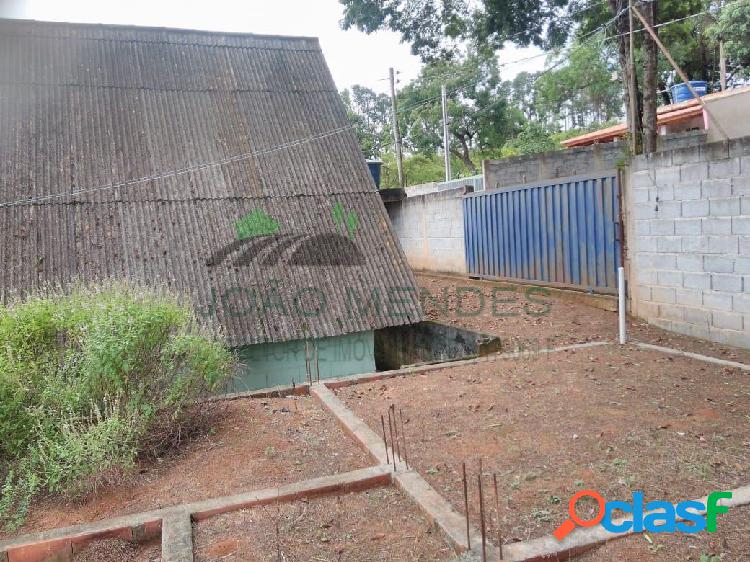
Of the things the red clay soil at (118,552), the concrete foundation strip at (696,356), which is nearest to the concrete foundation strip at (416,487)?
the red clay soil at (118,552)

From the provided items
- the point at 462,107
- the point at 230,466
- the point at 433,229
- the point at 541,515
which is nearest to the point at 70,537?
the point at 230,466

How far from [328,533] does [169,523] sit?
1000mm

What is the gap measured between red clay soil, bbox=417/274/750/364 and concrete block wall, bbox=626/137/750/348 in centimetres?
Answer: 29

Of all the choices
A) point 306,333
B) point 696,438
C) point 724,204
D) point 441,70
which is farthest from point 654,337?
point 441,70

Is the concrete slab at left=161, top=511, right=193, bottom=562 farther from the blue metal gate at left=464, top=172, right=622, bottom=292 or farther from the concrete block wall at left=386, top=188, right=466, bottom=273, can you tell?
the concrete block wall at left=386, top=188, right=466, bottom=273

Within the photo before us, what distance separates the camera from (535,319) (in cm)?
905

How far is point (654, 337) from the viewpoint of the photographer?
7.53 metres

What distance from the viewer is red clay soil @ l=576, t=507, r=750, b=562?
9.34ft

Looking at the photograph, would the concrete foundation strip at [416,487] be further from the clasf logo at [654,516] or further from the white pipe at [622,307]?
the white pipe at [622,307]

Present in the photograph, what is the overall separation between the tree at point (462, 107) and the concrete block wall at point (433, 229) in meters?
15.5

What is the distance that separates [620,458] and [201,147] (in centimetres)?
899

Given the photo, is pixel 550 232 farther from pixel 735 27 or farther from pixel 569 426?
Result: pixel 735 27

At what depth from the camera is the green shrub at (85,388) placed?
4.03 meters

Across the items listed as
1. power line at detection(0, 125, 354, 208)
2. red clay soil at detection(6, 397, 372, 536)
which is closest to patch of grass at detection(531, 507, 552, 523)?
red clay soil at detection(6, 397, 372, 536)
